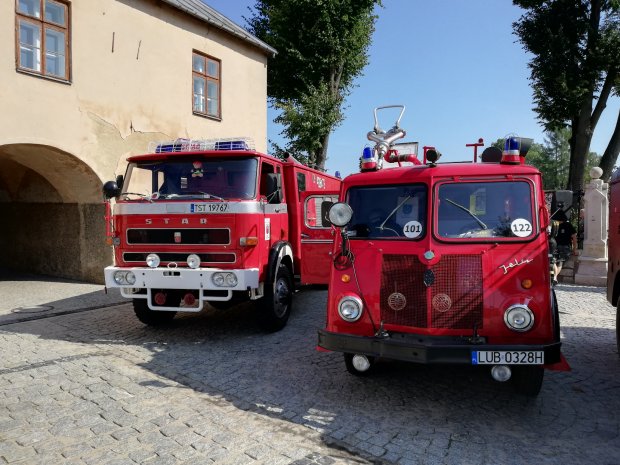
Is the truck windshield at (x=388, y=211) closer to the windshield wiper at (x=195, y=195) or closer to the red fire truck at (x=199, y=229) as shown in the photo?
the red fire truck at (x=199, y=229)

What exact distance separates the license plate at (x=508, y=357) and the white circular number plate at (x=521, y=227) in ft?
3.38

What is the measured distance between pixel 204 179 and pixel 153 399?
3.03 meters

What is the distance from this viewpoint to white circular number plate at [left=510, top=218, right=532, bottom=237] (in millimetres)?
4223

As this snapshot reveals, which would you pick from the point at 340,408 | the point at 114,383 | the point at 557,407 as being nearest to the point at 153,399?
the point at 114,383

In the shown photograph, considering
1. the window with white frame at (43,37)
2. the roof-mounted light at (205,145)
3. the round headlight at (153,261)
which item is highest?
the window with white frame at (43,37)

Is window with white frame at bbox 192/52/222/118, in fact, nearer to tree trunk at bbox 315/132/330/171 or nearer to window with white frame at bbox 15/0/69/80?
window with white frame at bbox 15/0/69/80

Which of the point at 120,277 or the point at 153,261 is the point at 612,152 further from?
the point at 120,277

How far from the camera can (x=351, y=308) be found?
170 inches

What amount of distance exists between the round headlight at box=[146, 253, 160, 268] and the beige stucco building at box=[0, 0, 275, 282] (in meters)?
5.06

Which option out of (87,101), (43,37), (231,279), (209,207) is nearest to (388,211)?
(231,279)

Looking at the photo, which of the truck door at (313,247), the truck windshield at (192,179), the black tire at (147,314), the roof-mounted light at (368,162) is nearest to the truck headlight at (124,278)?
the black tire at (147,314)

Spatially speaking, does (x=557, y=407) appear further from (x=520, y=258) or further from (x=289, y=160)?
(x=289, y=160)

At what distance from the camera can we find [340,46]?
70.1ft

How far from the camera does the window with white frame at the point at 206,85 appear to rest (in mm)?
13781
